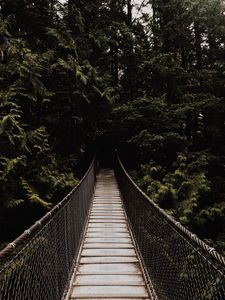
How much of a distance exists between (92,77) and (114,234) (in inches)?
235

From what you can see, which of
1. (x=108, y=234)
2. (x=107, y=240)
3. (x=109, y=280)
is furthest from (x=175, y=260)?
(x=108, y=234)

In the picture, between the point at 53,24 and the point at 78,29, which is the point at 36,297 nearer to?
the point at 53,24

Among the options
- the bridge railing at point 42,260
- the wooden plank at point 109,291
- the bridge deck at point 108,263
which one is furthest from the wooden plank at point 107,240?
the wooden plank at point 109,291

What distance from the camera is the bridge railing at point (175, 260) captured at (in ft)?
7.10

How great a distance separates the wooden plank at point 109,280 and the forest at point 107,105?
11.2 feet

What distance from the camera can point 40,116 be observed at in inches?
415

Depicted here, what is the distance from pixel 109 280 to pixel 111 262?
0.62 metres

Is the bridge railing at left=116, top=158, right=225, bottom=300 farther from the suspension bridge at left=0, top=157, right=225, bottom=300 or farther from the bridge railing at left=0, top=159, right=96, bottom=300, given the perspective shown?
the bridge railing at left=0, top=159, right=96, bottom=300

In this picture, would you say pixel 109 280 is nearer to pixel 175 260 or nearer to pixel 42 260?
pixel 175 260

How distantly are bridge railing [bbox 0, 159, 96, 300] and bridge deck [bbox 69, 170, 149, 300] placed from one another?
0.21m

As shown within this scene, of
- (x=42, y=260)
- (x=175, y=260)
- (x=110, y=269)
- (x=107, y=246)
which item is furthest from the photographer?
(x=107, y=246)

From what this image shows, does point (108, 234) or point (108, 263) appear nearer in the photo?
point (108, 263)

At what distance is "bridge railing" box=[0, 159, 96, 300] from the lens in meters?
2.11

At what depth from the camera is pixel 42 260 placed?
2984mm
